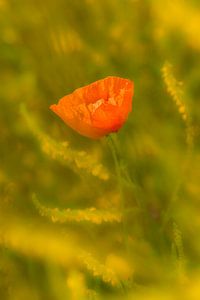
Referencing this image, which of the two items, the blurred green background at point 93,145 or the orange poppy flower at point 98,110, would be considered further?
the blurred green background at point 93,145

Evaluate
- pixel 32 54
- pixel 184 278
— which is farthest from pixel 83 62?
pixel 184 278

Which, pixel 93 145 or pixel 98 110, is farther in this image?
pixel 93 145

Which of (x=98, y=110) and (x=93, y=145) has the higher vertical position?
(x=93, y=145)

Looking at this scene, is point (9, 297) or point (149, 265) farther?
point (9, 297)

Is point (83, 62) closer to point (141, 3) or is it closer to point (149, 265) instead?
point (141, 3)

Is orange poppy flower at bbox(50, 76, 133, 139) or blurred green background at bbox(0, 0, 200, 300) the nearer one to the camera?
orange poppy flower at bbox(50, 76, 133, 139)
